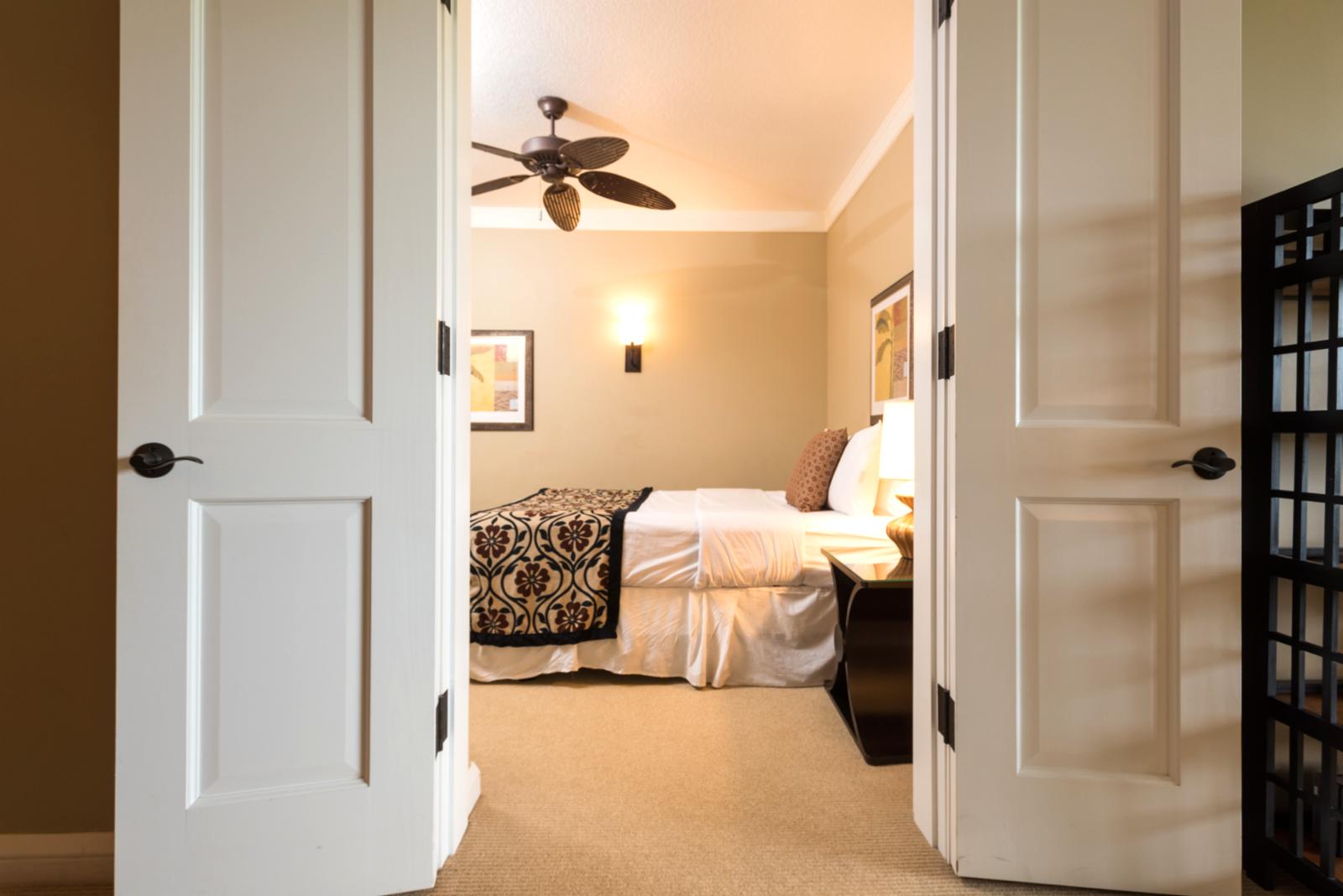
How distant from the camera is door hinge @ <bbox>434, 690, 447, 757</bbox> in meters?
1.22

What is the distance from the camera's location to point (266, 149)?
3.79ft

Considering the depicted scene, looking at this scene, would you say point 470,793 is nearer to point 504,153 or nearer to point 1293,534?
point 1293,534

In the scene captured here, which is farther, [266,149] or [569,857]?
[569,857]

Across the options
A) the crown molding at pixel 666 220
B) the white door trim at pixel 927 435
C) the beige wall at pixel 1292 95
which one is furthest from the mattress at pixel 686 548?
the crown molding at pixel 666 220

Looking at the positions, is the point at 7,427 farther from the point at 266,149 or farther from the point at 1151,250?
the point at 1151,250

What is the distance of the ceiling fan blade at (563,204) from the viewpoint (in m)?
2.99

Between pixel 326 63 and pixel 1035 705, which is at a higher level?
pixel 326 63

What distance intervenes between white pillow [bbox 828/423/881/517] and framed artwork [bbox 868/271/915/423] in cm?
Answer: 42

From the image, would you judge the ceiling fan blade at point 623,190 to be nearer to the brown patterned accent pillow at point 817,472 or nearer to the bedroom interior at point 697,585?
the bedroom interior at point 697,585

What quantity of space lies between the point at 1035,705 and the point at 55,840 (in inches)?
86.7

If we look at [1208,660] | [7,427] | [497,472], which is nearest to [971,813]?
[1208,660]

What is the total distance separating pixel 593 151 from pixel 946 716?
2604 mm

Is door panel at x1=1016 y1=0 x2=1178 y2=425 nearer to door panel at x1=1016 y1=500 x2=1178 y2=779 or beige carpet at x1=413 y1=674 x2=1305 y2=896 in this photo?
door panel at x1=1016 y1=500 x2=1178 y2=779

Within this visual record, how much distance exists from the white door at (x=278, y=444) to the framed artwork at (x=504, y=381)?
3.52m
